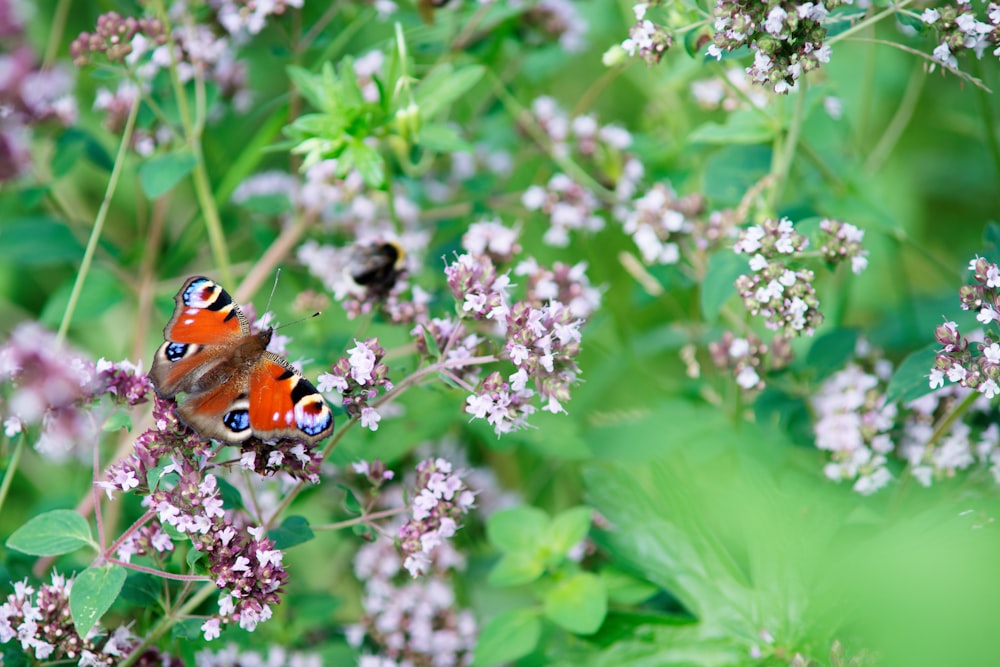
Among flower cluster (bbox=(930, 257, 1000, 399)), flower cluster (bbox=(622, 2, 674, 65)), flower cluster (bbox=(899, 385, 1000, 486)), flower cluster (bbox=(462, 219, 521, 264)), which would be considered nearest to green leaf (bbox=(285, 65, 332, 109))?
flower cluster (bbox=(462, 219, 521, 264))

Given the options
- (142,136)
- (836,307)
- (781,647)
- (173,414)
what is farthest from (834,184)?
(142,136)

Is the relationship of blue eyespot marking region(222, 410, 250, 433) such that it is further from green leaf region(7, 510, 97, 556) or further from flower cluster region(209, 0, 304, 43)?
flower cluster region(209, 0, 304, 43)

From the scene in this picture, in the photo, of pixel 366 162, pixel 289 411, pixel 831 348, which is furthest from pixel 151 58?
pixel 831 348

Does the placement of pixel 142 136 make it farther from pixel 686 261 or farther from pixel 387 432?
pixel 686 261

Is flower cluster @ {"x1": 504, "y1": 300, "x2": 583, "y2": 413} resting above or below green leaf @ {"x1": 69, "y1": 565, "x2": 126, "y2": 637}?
above

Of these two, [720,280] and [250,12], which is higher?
[250,12]

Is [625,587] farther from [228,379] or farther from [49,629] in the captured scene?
[49,629]
